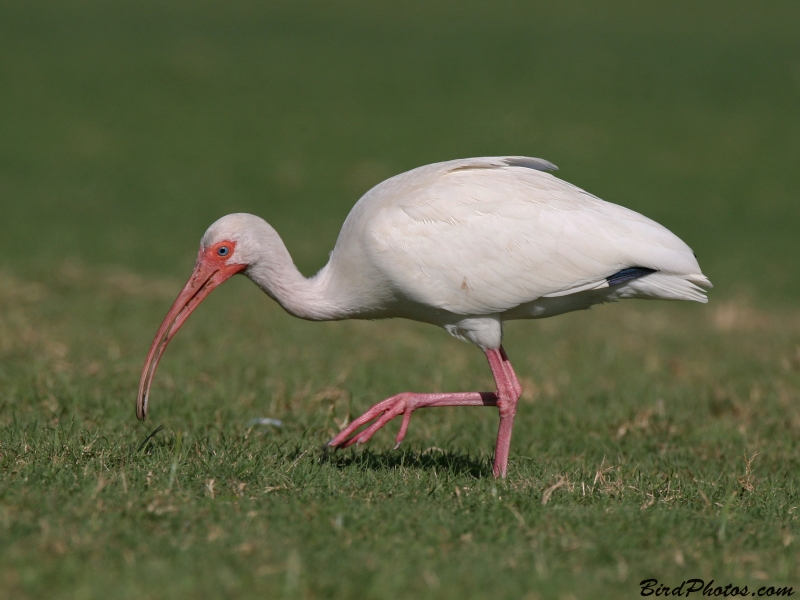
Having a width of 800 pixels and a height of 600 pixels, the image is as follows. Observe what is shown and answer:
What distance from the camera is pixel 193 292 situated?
6.20m

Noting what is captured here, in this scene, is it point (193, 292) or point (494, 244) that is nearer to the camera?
point (494, 244)

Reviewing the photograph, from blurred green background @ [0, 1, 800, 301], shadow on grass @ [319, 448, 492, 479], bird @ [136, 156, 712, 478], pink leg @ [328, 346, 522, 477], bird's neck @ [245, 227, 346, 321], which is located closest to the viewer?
shadow on grass @ [319, 448, 492, 479]

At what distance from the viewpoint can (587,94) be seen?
1102 inches

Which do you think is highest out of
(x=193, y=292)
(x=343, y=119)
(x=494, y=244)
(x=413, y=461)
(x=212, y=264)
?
(x=343, y=119)

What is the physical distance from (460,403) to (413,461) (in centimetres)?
53

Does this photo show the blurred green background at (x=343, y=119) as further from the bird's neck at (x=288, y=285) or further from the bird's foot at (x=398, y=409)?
the bird's foot at (x=398, y=409)

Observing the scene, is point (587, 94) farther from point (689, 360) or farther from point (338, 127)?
Answer: point (689, 360)

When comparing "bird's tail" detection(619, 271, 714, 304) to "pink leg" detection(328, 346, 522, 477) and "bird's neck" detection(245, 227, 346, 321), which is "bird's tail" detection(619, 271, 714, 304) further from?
"bird's neck" detection(245, 227, 346, 321)

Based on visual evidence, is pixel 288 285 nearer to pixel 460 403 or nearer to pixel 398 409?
pixel 398 409

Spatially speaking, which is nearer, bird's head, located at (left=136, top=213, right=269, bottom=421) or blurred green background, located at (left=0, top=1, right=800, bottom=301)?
bird's head, located at (left=136, top=213, right=269, bottom=421)

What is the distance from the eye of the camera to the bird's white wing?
591 cm

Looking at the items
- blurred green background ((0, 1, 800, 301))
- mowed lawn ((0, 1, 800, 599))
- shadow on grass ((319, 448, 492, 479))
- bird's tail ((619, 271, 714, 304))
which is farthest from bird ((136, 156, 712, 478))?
blurred green background ((0, 1, 800, 301))

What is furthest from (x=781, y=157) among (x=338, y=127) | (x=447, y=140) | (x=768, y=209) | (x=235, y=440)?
(x=235, y=440)

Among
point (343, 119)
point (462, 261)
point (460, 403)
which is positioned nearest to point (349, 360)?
point (460, 403)
